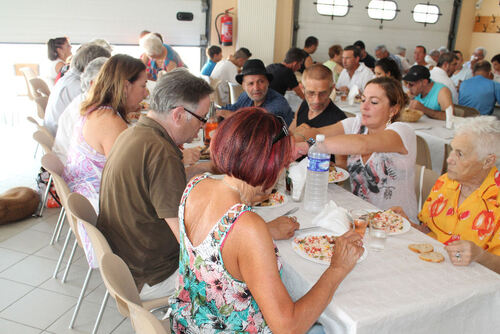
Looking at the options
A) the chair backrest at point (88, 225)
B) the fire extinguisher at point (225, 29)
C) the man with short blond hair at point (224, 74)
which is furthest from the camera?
the fire extinguisher at point (225, 29)

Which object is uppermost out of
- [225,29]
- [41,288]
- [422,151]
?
[225,29]

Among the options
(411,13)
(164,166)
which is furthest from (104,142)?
(411,13)

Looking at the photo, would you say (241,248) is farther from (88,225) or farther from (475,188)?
(475,188)

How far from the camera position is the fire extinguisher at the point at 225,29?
343 inches

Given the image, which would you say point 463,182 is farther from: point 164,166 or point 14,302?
point 14,302

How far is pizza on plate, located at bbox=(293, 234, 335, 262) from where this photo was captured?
5.57 ft

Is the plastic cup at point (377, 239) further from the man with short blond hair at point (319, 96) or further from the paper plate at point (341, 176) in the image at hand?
the man with short blond hair at point (319, 96)

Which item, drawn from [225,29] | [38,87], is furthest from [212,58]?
[38,87]

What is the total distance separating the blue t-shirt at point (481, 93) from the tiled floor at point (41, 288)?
5.41 m

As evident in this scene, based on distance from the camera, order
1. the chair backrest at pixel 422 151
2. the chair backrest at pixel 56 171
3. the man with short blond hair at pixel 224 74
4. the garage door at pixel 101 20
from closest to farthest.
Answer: the chair backrest at pixel 56 171
the chair backrest at pixel 422 151
the man with short blond hair at pixel 224 74
the garage door at pixel 101 20

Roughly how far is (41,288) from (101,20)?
6566 mm

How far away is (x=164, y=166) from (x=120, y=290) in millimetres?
592

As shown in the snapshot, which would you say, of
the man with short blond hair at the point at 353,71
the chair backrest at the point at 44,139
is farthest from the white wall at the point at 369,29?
the chair backrest at the point at 44,139

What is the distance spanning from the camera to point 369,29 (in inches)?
398
